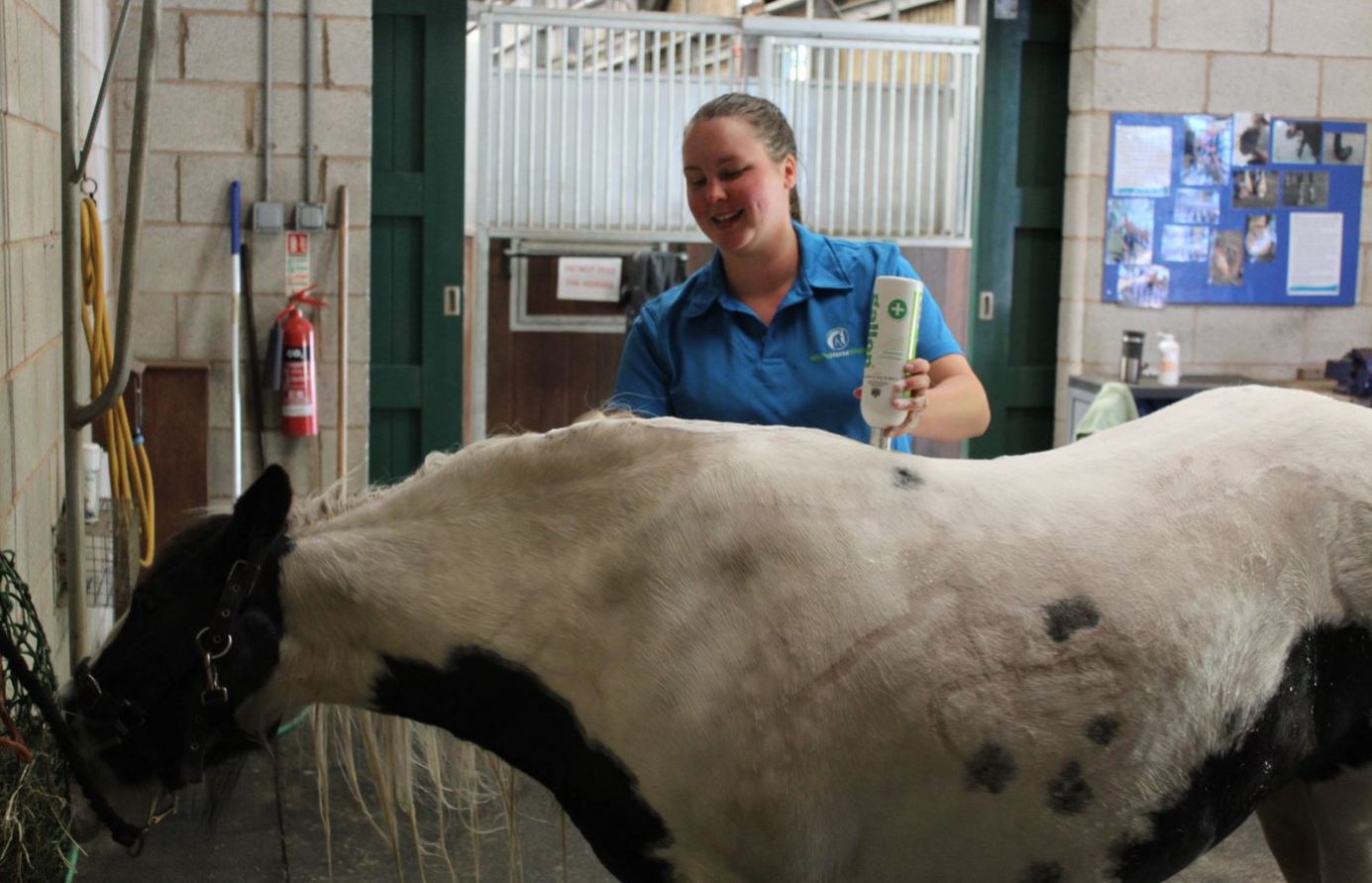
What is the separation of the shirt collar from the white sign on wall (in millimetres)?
3414

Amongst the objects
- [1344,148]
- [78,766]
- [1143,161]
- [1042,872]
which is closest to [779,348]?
[1042,872]

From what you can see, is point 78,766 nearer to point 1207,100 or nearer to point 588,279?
point 588,279

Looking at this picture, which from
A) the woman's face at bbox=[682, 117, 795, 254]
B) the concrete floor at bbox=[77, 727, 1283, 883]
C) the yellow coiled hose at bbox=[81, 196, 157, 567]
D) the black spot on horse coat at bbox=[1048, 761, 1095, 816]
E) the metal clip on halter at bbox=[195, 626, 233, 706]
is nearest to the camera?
the metal clip on halter at bbox=[195, 626, 233, 706]

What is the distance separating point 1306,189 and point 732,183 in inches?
153

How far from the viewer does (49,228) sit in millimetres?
3109

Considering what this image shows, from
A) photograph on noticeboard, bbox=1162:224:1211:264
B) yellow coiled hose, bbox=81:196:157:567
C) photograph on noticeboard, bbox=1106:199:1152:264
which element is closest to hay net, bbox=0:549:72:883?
yellow coiled hose, bbox=81:196:157:567

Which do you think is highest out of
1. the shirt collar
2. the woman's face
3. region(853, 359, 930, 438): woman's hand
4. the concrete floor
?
the woman's face

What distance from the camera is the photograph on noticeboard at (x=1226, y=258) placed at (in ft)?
17.5

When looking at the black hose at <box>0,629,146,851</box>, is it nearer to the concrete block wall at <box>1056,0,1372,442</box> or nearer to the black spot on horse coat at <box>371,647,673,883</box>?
the black spot on horse coat at <box>371,647,673,883</box>

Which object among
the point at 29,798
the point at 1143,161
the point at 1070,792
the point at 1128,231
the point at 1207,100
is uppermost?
the point at 1207,100

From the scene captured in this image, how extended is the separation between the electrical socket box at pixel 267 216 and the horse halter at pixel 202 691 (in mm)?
3390

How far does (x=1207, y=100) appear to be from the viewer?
5.25m

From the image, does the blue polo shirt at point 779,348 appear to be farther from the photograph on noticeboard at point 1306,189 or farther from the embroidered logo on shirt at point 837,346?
the photograph on noticeboard at point 1306,189

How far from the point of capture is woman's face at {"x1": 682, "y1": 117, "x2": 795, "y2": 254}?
2.23m
